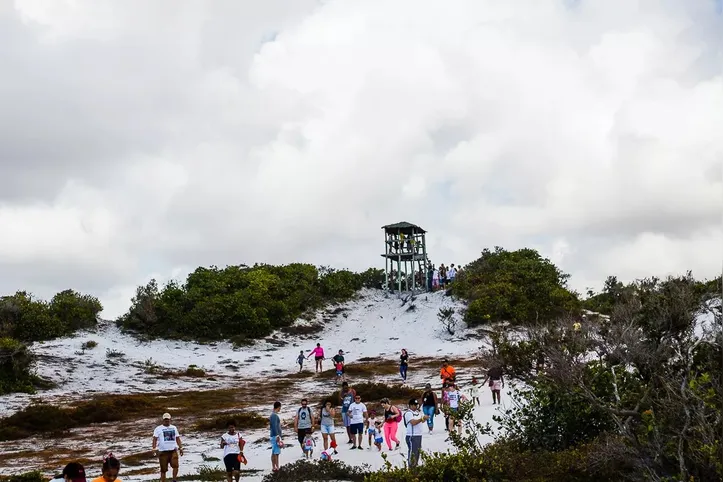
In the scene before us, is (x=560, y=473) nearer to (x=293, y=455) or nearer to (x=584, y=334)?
(x=584, y=334)

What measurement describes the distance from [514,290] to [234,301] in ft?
65.6

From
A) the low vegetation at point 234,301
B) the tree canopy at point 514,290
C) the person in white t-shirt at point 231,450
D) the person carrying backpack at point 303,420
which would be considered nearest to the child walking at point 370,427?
the person carrying backpack at point 303,420

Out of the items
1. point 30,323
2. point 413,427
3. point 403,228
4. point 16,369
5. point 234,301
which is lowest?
point 413,427

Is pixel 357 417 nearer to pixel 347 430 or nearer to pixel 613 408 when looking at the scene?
pixel 347 430

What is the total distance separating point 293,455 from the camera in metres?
21.1

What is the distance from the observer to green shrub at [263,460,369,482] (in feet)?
54.2

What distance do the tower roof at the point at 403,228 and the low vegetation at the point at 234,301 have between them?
204 inches

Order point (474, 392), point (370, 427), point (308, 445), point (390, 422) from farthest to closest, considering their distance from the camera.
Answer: point (474, 392) → point (370, 427) → point (390, 422) → point (308, 445)

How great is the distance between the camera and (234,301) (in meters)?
55.0

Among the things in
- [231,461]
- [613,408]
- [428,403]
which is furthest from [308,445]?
[613,408]

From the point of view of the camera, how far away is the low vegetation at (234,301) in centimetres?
5328

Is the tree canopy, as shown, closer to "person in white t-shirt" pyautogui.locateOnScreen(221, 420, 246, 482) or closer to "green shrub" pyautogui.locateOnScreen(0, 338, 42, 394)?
"green shrub" pyautogui.locateOnScreen(0, 338, 42, 394)

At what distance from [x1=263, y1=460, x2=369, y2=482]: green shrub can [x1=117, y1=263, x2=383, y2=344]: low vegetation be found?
115 ft

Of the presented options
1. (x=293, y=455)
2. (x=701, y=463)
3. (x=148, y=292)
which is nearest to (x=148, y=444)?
(x=293, y=455)
